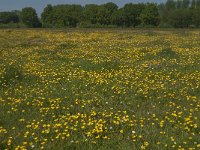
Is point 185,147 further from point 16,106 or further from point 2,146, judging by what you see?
point 16,106

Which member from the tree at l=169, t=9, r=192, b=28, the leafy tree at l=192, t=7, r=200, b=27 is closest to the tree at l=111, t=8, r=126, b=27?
the tree at l=169, t=9, r=192, b=28

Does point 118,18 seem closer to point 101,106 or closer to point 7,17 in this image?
point 7,17

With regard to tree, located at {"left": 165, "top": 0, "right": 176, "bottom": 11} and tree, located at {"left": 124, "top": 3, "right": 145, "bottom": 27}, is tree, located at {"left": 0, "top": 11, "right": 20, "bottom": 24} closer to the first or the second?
tree, located at {"left": 124, "top": 3, "right": 145, "bottom": 27}

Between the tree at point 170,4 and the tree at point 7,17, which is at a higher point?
the tree at point 170,4

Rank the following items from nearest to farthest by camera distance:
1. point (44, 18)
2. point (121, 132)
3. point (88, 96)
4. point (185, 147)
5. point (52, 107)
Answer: point (185, 147) → point (121, 132) → point (52, 107) → point (88, 96) → point (44, 18)

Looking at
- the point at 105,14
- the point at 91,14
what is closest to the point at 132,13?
the point at 105,14

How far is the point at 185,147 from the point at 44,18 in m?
126

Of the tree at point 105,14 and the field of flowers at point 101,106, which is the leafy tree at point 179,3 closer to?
the tree at point 105,14

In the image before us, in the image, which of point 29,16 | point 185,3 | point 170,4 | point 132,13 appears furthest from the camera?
point 185,3

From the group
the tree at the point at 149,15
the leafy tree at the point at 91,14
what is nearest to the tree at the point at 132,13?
the tree at the point at 149,15

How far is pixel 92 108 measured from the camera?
32.0 ft

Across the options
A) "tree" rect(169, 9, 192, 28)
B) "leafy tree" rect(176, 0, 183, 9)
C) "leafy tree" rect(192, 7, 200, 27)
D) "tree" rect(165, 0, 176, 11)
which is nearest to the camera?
"leafy tree" rect(192, 7, 200, 27)

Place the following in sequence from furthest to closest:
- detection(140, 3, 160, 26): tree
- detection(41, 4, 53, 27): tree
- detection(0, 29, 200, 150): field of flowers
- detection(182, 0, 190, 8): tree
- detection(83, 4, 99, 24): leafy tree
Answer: detection(182, 0, 190, 8): tree, detection(41, 4, 53, 27): tree, detection(83, 4, 99, 24): leafy tree, detection(140, 3, 160, 26): tree, detection(0, 29, 200, 150): field of flowers

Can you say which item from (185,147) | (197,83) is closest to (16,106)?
(185,147)
